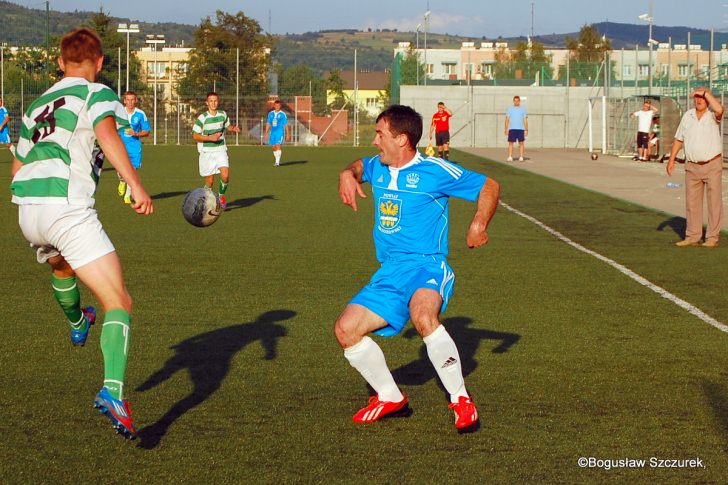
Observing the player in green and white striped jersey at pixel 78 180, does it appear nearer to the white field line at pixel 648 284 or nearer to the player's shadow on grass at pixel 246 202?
the white field line at pixel 648 284

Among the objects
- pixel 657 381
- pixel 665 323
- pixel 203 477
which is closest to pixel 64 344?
pixel 203 477

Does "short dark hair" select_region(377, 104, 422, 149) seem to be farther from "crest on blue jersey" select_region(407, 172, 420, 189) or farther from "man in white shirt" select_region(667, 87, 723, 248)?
"man in white shirt" select_region(667, 87, 723, 248)

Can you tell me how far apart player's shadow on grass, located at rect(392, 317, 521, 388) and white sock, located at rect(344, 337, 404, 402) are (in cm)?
87

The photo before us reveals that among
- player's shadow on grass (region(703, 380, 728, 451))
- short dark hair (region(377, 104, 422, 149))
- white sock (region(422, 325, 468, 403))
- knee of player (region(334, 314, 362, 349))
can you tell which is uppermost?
short dark hair (region(377, 104, 422, 149))

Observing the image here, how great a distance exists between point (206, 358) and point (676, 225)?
11.2 metres

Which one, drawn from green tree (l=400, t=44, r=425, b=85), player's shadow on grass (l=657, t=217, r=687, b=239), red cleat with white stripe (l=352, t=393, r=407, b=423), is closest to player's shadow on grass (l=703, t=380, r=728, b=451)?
red cleat with white stripe (l=352, t=393, r=407, b=423)

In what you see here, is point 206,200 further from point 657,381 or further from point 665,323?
point 665,323

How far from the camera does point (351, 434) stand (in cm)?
584

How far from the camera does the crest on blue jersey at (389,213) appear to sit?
20.4 ft

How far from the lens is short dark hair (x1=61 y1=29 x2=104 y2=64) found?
5715 millimetres

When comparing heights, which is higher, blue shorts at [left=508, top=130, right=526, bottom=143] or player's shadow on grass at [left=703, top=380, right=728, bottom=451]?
blue shorts at [left=508, top=130, right=526, bottom=143]

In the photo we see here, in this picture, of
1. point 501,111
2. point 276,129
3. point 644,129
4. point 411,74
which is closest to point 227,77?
point 411,74

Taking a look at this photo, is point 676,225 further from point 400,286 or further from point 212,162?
point 400,286

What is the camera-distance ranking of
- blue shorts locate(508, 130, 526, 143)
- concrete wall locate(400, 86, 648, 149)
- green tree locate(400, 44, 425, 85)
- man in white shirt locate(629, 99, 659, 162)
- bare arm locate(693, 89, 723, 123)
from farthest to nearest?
green tree locate(400, 44, 425, 85) → concrete wall locate(400, 86, 648, 149) → blue shorts locate(508, 130, 526, 143) → man in white shirt locate(629, 99, 659, 162) → bare arm locate(693, 89, 723, 123)
